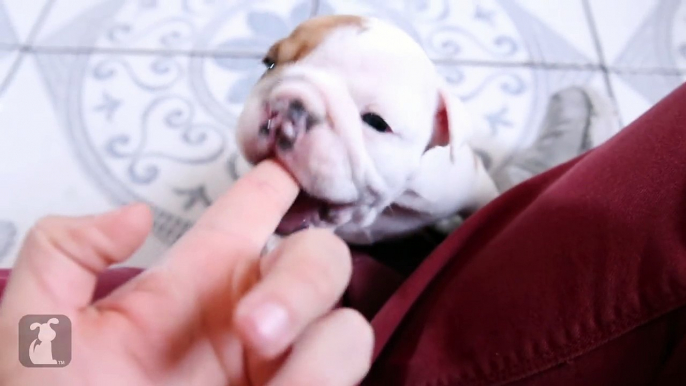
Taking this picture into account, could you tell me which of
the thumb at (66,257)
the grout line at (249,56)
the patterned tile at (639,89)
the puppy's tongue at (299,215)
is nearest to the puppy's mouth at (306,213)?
the puppy's tongue at (299,215)

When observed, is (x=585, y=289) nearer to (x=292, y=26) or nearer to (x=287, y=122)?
(x=287, y=122)

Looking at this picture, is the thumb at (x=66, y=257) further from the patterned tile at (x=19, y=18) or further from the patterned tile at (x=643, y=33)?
the patterned tile at (x=643, y=33)

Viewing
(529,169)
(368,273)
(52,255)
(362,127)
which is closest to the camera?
(52,255)

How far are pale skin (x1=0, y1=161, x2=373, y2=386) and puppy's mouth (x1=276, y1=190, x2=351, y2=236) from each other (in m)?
0.18

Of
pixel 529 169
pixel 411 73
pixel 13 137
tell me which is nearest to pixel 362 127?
pixel 411 73

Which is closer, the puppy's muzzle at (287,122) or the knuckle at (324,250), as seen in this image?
the knuckle at (324,250)

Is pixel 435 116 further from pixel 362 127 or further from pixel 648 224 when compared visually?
pixel 648 224

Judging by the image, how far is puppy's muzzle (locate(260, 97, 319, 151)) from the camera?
1.51 feet

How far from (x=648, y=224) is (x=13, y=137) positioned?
0.81 metres

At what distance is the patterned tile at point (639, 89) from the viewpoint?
0.89m

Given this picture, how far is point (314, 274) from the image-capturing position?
277 millimetres

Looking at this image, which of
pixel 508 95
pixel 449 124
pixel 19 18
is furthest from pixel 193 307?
pixel 19 18

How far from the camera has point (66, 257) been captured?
280mm

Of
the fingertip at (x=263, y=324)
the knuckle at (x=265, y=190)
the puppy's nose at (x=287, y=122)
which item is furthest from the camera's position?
the puppy's nose at (x=287, y=122)
